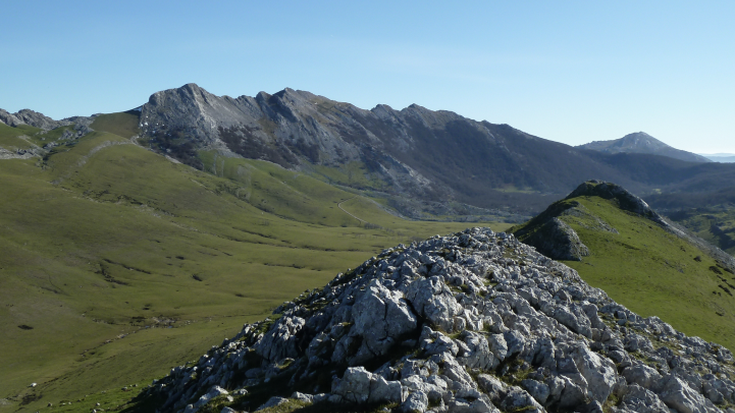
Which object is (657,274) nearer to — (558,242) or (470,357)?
(558,242)

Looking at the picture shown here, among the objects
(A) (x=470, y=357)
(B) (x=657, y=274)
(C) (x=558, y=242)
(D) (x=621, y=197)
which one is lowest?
(B) (x=657, y=274)

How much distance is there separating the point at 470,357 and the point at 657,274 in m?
71.1

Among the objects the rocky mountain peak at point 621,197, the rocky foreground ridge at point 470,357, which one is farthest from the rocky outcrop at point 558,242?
the rocky mountain peak at point 621,197

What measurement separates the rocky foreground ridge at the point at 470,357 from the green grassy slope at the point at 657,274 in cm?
2114

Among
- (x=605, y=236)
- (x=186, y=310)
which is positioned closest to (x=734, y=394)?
(x=605, y=236)

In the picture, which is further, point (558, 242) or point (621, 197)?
point (621, 197)

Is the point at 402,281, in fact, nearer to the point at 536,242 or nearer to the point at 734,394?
the point at 734,394

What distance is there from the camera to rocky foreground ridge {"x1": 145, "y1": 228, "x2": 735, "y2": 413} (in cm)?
2688

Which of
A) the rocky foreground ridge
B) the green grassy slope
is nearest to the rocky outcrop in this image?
the green grassy slope

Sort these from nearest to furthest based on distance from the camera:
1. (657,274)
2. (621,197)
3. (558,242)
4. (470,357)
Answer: (470,357) → (657,274) → (558,242) → (621,197)

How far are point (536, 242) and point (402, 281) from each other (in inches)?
2379

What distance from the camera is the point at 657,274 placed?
80.9 m

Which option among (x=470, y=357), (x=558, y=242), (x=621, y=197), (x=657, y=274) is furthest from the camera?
(x=621, y=197)

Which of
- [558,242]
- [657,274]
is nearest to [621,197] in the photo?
[657,274]
